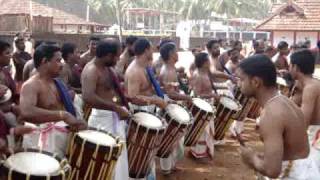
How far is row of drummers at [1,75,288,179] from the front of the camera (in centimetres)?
326

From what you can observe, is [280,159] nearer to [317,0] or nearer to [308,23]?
[308,23]

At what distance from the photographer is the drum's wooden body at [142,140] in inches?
187

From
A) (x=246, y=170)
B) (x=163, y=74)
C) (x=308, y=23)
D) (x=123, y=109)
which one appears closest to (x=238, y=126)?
(x=246, y=170)

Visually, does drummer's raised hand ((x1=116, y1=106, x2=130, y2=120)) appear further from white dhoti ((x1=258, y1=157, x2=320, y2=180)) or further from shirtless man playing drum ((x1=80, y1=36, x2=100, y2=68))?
shirtless man playing drum ((x1=80, y1=36, x2=100, y2=68))

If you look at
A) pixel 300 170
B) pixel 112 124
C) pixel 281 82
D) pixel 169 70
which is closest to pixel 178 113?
pixel 112 124

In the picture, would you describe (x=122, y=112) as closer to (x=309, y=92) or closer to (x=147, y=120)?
(x=147, y=120)

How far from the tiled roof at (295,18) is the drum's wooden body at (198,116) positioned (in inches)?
688

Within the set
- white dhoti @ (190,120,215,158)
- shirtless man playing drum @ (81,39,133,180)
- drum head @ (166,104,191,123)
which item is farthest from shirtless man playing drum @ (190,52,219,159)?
shirtless man playing drum @ (81,39,133,180)

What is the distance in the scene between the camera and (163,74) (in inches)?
277

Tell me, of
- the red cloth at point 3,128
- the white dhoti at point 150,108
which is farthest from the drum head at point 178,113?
the red cloth at point 3,128

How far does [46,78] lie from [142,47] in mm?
1792

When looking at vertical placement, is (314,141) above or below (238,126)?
above

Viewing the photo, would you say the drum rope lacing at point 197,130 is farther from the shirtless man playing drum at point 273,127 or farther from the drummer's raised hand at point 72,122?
the shirtless man playing drum at point 273,127

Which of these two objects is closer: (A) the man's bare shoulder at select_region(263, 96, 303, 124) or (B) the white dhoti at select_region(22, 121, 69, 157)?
(A) the man's bare shoulder at select_region(263, 96, 303, 124)
